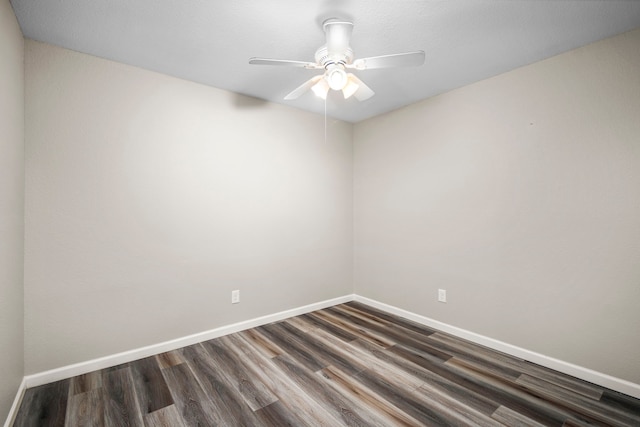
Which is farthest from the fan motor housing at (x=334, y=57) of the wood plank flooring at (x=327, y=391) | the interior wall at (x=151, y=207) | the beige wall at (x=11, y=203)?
the wood plank flooring at (x=327, y=391)

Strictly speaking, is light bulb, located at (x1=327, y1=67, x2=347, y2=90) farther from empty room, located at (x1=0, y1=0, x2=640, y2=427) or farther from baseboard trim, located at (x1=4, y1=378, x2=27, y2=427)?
baseboard trim, located at (x1=4, y1=378, x2=27, y2=427)

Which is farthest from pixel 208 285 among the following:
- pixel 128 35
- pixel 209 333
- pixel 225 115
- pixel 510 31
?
pixel 510 31

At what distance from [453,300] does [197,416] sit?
7.40 ft

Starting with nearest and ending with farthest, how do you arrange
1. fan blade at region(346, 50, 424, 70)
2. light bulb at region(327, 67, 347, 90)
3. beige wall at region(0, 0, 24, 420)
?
beige wall at region(0, 0, 24, 420)
fan blade at region(346, 50, 424, 70)
light bulb at region(327, 67, 347, 90)

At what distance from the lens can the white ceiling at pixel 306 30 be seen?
160 cm

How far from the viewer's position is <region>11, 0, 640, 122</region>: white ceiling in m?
1.60

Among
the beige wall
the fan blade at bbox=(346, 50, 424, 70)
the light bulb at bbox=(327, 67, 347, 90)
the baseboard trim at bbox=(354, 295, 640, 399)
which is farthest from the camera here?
the baseboard trim at bbox=(354, 295, 640, 399)

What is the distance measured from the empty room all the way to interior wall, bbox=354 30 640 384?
14 millimetres

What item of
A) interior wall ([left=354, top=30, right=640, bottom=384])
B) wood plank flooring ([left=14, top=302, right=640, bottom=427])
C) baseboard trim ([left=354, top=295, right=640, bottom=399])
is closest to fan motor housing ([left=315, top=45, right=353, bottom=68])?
interior wall ([left=354, top=30, right=640, bottom=384])

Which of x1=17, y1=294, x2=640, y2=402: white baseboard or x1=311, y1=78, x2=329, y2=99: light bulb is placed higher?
x1=311, y1=78, x2=329, y2=99: light bulb

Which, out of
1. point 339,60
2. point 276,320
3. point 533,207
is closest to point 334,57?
point 339,60

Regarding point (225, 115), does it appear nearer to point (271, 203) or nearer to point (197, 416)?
point (271, 203)

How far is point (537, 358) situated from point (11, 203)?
3.58 metres

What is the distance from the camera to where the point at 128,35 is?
1857 millimetres
